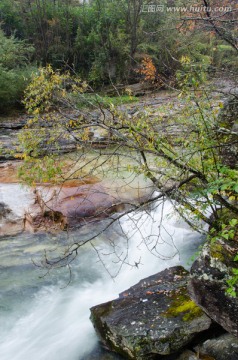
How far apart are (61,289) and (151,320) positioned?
2.31 m

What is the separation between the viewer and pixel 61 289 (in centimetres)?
634

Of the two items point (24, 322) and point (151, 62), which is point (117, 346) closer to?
point (24, 322)

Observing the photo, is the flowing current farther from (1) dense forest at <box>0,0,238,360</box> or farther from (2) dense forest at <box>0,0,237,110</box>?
(2) dense forest at <box>0,0,237,110</box>

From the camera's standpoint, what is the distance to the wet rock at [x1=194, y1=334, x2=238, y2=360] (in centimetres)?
396

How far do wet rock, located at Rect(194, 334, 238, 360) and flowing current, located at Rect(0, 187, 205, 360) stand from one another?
121 centimetres

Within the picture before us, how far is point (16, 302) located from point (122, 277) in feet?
6.33

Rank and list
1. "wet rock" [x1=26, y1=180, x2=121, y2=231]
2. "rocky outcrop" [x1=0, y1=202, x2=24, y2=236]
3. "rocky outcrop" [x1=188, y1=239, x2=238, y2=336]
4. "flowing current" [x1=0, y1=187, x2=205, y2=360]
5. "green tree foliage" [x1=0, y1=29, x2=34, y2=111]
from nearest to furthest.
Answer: "rocky outcrop" [x1=188, y1=239, x2=238, y2=336]
"flowing current" [x1=0, y1=187, x2=205, y2=360]
"rocky outcrop" [x1=0, y1=202, x2=24, y2=236]
"wet rock" [x1=26, y1=180, x2=121, y2=231]
"green tree foliage" [x1=0, y1=29, x2=34, y2=111]

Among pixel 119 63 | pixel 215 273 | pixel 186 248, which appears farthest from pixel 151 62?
pixel 215 273

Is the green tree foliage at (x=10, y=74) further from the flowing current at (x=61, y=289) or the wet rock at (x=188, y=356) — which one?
the wet rock at (x=188, y=356)

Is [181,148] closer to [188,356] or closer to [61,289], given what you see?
[188,356]

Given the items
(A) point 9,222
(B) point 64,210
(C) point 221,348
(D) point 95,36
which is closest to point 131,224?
(C) point 221,348

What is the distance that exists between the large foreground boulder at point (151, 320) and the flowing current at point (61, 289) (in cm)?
36

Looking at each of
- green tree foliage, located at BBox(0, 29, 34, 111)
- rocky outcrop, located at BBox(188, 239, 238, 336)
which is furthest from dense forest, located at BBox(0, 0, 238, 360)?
green tree foliage, located at BBox(0, 29, 34, 111)

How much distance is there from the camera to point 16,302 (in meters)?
6.05
